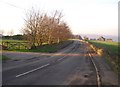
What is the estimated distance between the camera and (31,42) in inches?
1934

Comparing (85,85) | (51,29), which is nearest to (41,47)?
(51,29)

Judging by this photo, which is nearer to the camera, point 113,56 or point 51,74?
point 51,74

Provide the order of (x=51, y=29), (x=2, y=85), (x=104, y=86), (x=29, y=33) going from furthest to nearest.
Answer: (x=51, y=29) → (x=29, y=33) → (x=104, y=86) → (x=2, y=85)

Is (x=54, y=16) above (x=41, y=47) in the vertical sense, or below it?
above

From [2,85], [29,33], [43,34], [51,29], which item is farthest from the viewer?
[51,29]

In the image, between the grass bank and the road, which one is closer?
the road

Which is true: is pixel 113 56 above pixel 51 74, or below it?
above

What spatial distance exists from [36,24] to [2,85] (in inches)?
1537

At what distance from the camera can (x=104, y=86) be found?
1197 centimetres

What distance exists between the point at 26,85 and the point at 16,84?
1.69 feet

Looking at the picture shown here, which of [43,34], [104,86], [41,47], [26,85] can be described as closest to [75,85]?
[104,86]

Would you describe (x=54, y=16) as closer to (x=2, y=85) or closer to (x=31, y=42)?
(x=31, y=42)

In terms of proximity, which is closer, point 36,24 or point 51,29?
point 36,24

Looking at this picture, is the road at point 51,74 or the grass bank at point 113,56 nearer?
the road at point 51,74
